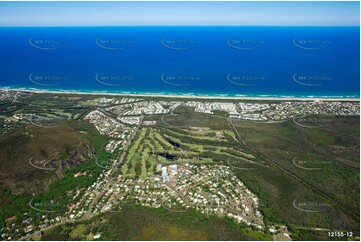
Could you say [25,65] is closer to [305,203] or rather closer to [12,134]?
[12,134]

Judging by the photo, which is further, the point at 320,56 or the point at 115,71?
the point at 320,56

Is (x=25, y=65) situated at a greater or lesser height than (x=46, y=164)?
greater

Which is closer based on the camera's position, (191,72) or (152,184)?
(152,184)

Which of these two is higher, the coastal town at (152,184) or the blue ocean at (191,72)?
the blue ocean at (191,72)

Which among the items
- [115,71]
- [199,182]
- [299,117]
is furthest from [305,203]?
[115,71]

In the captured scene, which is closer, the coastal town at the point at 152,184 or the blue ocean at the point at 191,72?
the coastal town at the point at 152,184

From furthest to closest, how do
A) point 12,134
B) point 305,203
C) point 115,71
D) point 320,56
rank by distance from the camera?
point 320,56 → point 115,71 → point 12,134 → point 305,203

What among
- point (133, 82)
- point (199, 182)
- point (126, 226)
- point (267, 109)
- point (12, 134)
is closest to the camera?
point (126, 226)

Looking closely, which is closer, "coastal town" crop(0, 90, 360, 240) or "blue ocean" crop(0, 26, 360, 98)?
"coastal town" crop(0, 90, 360, 240)

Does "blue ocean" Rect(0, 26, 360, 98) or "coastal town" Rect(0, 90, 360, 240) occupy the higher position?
"blue ocean" Rect(0, 26, 360, 98)

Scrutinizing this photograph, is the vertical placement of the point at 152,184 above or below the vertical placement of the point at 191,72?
below

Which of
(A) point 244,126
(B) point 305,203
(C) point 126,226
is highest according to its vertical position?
(A) point 244,126
